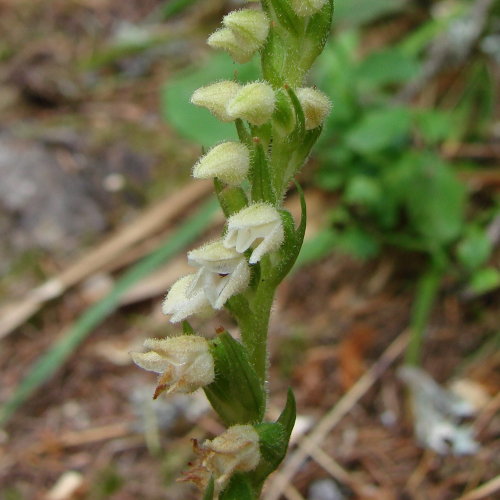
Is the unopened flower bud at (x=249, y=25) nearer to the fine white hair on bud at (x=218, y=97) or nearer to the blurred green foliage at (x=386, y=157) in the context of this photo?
the fine white hair on bud at (x=218, y=97)

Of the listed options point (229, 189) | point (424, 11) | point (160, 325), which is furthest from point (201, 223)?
point (424, 11)

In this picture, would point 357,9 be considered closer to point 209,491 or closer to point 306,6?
point 306,6

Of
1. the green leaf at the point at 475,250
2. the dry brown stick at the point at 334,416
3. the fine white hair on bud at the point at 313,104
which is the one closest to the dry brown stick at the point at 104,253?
the dry brown stick at the point at 334,416

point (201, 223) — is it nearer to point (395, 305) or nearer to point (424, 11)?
point (395, 305)

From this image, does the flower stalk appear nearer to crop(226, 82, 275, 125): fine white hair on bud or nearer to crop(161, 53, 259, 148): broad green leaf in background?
crop(226, 82, 275, 125): fine white hair on bud

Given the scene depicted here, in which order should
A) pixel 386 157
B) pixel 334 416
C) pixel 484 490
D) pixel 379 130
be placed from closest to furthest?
pixel 484 490 < pixel 334 416 < pixel 379 130 < pixel 386 157

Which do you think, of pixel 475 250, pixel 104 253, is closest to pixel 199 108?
pixel 104 253

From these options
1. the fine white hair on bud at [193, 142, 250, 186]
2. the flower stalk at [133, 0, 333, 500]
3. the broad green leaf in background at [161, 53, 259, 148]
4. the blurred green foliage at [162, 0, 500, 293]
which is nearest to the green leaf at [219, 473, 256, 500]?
the flower stalk at [133, 0, 333, 500]
